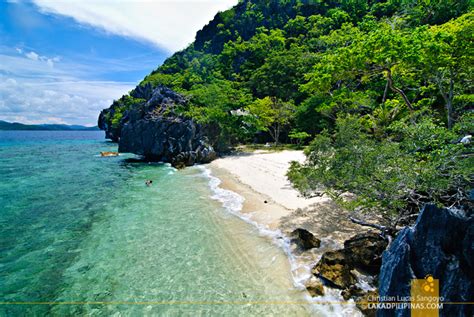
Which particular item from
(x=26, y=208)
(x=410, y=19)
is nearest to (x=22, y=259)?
(x=26, y=208)

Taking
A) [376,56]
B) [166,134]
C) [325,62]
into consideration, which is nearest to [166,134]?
[166,134]

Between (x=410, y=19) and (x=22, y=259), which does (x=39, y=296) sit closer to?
(x=22, y=259)

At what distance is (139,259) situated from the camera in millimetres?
9211

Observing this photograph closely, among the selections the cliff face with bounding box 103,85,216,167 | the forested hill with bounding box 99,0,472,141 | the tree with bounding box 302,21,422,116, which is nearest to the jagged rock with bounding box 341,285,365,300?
the forested hill with bounding box 99,0,472,141

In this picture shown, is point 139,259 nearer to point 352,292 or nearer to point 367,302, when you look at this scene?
point 352,292

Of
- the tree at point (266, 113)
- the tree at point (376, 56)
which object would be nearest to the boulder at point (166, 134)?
the tree at point (266, 113)

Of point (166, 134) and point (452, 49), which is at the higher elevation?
point (452, 49)

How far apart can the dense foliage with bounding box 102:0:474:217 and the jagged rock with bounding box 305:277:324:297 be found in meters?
3.20

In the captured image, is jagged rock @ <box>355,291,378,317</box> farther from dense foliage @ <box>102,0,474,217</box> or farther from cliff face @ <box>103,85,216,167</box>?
cliff face @ <box>103,85,216,167</box>

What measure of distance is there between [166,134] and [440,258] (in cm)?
3122

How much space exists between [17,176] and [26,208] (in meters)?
14.1

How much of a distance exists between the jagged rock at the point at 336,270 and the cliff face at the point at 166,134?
22767 millimetres

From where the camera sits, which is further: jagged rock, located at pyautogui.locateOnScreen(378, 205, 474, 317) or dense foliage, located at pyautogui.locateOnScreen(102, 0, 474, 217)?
dense foliage, located at pyautogui.locateOnScreen(102, 0, 474, 217)

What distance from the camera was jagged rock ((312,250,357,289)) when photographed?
23.3ft
